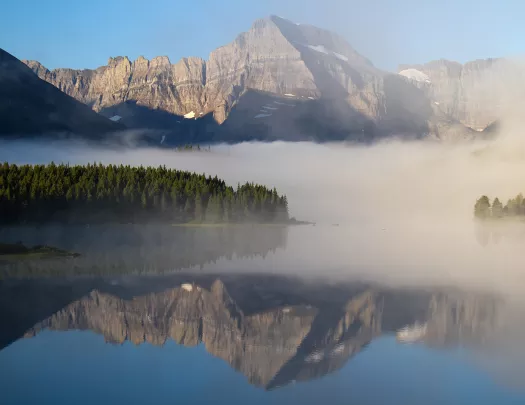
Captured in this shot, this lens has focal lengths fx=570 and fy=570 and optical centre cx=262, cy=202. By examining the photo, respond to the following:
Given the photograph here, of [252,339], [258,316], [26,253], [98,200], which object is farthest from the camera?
[98,200]

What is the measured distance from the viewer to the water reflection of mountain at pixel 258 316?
36.5 m

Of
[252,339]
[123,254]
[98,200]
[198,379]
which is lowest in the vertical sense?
[123,254]

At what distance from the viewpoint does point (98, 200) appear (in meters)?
175

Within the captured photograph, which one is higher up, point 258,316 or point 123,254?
point 258,316

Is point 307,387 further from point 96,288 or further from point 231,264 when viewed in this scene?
point 231,264

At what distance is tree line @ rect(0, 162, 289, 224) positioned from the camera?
15712 centimetres

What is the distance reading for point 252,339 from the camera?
130ft

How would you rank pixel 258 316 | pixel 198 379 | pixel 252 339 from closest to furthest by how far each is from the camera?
pixel 198 379 → pixel 252 339 → pixel 258 316

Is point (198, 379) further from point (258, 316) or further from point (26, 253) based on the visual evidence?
point (26, 253)

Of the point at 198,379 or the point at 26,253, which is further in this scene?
the point at 26,253

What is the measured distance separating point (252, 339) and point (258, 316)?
683 centimetres

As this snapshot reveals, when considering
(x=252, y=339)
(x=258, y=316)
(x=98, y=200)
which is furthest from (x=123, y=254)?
(x=98, y=200)

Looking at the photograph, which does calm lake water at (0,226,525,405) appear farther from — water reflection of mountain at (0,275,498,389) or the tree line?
the tree line

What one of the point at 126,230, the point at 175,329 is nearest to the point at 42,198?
the point at 126,230
